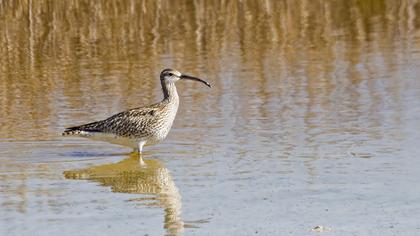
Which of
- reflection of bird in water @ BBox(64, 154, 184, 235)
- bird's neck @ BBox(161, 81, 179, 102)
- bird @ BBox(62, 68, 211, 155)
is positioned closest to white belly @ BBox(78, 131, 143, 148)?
bird @ BBox(62, 68, 211, 155)

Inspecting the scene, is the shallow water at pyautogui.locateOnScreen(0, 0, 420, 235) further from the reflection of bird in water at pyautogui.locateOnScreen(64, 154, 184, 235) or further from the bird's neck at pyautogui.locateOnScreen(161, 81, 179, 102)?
the bird's neck at pyautogui.locateOnScreen(161, 81, 179, 102)

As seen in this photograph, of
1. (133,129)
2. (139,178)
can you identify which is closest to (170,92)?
(133,129)

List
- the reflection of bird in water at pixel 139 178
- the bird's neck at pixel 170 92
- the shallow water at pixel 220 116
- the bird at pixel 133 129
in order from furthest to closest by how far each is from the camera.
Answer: the bird's neck at pixel 170 92, the bird at pixel 133 129, the reflection of bird in water at pixel 139 178, the shallow water at pixel 220 116

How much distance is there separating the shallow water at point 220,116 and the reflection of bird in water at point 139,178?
0.08 ft

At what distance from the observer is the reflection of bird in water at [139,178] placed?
9523 mm

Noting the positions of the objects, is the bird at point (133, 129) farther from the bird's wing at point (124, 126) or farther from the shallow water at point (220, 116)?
the shallow water at point (220, 116)

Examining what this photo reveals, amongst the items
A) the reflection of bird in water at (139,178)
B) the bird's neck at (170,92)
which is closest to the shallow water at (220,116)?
the reflection of bird in water at (139,178)

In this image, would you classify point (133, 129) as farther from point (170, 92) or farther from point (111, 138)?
point (170, 92)

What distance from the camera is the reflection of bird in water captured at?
952cm

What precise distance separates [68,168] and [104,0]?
30.1 ft

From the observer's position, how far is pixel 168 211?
30.0 feet

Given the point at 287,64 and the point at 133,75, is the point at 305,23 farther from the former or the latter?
the point at 133,75

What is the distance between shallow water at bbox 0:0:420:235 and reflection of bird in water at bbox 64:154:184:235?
0.03 meters

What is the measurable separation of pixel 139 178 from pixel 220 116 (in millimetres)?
2707
